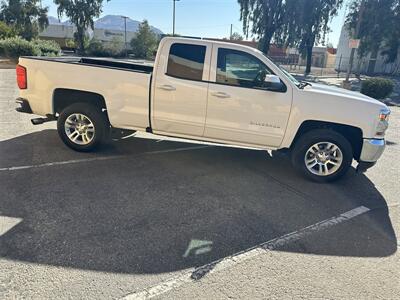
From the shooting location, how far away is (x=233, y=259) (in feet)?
9.65

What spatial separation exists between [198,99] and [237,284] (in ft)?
9.50

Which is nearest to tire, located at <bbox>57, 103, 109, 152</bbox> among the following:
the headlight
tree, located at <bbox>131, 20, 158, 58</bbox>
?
the headlight

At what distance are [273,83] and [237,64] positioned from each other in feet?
2.04

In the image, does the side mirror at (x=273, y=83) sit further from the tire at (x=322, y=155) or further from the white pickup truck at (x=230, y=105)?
the tire at (x=322, y=155)

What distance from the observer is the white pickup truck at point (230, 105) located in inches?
184

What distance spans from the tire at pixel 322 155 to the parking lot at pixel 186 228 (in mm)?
204

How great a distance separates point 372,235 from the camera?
11.6 feet

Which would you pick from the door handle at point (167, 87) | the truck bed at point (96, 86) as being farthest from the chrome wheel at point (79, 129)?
the door handle at point (167, 87)

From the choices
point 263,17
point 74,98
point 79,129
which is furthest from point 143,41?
point 79,129

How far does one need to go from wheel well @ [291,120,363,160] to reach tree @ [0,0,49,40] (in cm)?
4198

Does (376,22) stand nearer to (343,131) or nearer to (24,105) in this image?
(343,131)

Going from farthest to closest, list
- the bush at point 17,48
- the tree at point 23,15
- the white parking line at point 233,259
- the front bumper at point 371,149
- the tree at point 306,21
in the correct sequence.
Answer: the tree at point 23,15 < the tree at point 306,21 < the bush at point 17,48 < the front bumper at point 371,149 < the white parking line at point 233,259

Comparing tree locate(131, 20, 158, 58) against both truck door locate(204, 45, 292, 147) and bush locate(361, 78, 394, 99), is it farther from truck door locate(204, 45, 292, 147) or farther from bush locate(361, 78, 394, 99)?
truck door locate(204, 45, 292, 147)

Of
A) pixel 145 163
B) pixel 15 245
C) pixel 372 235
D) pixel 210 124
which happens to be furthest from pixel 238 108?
pixel 15 245
